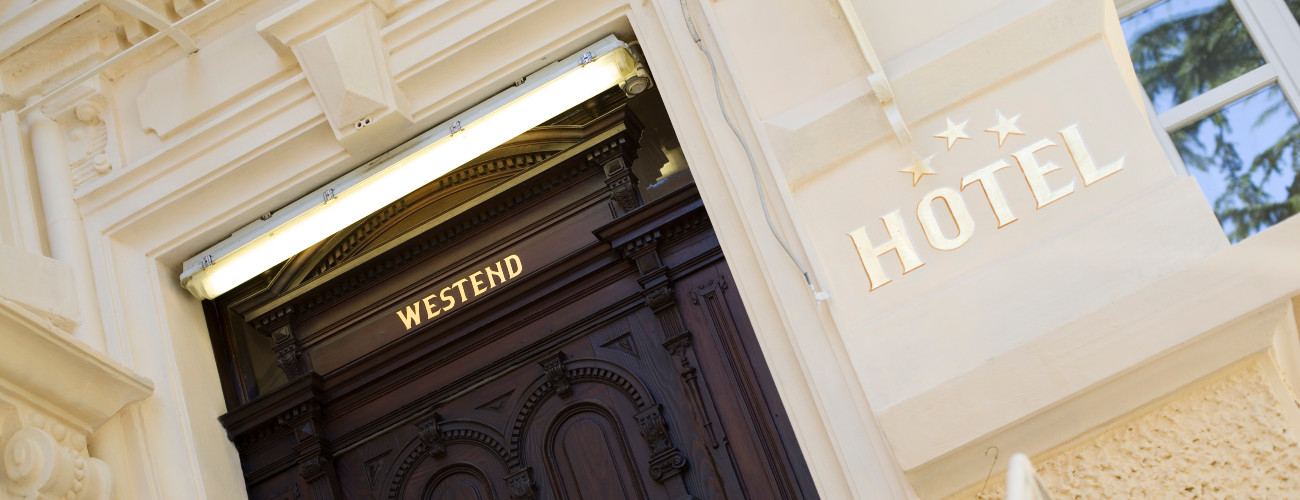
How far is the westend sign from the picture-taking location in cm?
307

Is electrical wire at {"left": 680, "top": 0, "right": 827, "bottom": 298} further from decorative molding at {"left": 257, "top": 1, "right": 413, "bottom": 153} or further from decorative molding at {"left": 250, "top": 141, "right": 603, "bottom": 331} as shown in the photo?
decorative molding at {"left": 257, "top": 1, "right": 413, "bottom": 153}

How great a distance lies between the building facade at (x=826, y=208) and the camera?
2.83 meters

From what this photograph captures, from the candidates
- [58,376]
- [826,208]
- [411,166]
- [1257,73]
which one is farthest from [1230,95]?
[58,376]

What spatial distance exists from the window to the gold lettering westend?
217cm

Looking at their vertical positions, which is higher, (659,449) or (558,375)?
(558,375)

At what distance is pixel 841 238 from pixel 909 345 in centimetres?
38

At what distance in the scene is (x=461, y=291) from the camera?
4094 millimetres

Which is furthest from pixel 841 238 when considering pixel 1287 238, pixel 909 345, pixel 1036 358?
pixel 1287 238

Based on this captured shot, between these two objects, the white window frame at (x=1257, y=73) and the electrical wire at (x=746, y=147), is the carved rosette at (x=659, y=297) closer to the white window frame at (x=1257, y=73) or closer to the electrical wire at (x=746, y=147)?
the electrical wire at (x=746, y=147)

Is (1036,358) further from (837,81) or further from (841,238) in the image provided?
(837,81)

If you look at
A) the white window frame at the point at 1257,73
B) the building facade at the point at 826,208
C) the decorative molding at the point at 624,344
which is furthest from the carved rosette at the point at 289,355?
the white window frame at the point at 1257,73

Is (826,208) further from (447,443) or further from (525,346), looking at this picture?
(447,443)

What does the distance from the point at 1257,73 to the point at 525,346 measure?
2.47 metres

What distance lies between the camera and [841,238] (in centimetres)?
322
